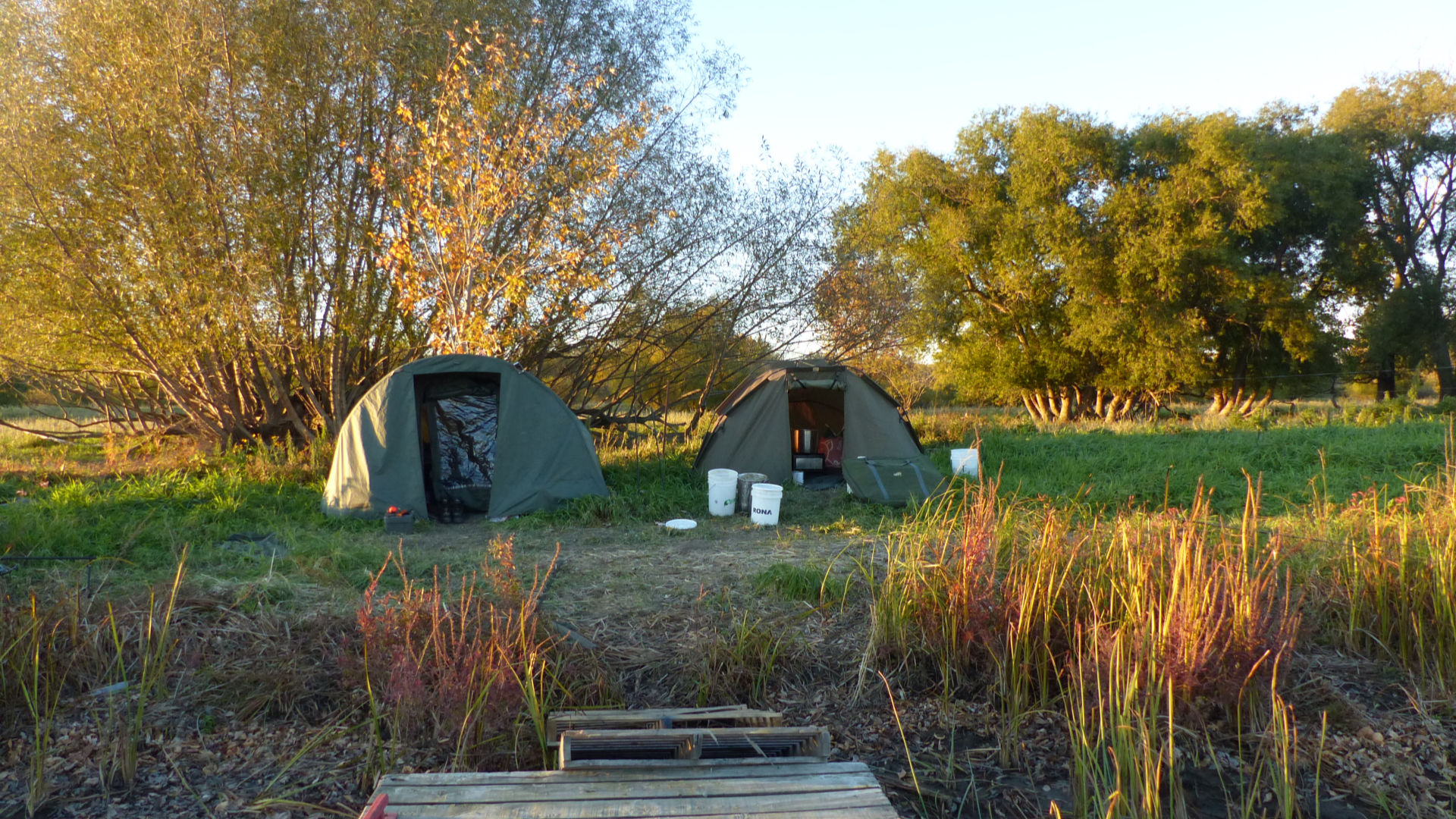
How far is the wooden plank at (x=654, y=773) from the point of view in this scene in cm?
218

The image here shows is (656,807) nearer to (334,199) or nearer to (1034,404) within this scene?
(334,199)

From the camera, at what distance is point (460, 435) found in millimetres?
7824

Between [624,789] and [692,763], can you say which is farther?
[692,763]

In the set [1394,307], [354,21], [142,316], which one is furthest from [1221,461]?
[1394,307]

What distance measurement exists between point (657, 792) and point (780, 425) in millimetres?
6605

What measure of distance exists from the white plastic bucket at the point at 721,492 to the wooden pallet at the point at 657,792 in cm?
471

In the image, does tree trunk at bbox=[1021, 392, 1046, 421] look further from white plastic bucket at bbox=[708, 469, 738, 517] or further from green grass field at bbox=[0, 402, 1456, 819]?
green grass field at bbox=[0, 402, 1456, 819]

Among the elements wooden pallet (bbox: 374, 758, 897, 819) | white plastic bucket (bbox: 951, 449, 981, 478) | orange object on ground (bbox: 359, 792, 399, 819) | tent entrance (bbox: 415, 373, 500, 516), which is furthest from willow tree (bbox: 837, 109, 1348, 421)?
orange object on ground (bbox: 359, 792, 399, 819)

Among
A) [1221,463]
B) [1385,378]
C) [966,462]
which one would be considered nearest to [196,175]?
[966,462]

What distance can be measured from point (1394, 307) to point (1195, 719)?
20381mm

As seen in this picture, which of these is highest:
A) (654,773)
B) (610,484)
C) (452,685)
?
(610,484)

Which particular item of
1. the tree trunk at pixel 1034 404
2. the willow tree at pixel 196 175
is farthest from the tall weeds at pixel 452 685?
the tree trunk at pixel 1034 404

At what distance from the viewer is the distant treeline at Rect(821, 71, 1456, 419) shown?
54.5ft

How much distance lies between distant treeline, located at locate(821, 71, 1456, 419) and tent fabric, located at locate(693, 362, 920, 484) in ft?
22.4
